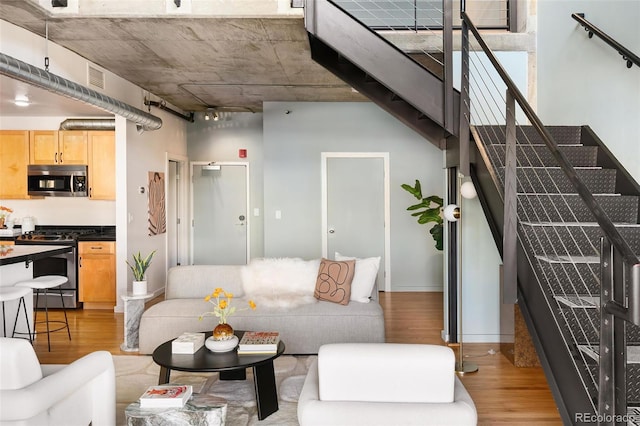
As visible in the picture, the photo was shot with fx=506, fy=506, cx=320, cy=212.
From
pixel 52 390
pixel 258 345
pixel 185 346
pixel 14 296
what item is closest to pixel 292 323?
pixel 258 345

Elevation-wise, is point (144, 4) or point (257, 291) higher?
point (144, 4)

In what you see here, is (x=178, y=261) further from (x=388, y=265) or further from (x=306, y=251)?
(x=388, y=265)

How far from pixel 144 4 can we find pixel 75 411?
2.98 m

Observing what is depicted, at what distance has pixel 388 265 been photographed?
7.54 m

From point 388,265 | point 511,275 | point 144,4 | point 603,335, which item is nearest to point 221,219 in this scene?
point 388,265

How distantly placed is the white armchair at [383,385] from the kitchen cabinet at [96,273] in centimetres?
479

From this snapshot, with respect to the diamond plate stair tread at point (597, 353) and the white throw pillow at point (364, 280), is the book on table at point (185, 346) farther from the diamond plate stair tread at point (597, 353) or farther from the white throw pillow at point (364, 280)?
the diamond plate stair tread at point (597, 353)

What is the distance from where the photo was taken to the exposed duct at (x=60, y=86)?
12.2 feet

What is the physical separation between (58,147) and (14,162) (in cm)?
64

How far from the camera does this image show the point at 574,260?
8.56ft

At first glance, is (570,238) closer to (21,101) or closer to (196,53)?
(196,53)

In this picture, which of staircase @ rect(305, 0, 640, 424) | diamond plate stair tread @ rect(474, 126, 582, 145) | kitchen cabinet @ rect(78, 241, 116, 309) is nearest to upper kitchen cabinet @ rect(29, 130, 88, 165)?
kitchen cabinet @ rect(78, 241, 116, 309)

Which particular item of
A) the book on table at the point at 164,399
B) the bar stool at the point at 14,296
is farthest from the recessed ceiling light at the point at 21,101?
the book on table at the point at 164,399

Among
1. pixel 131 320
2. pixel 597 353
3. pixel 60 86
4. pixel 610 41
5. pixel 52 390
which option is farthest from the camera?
pixel 131 320
